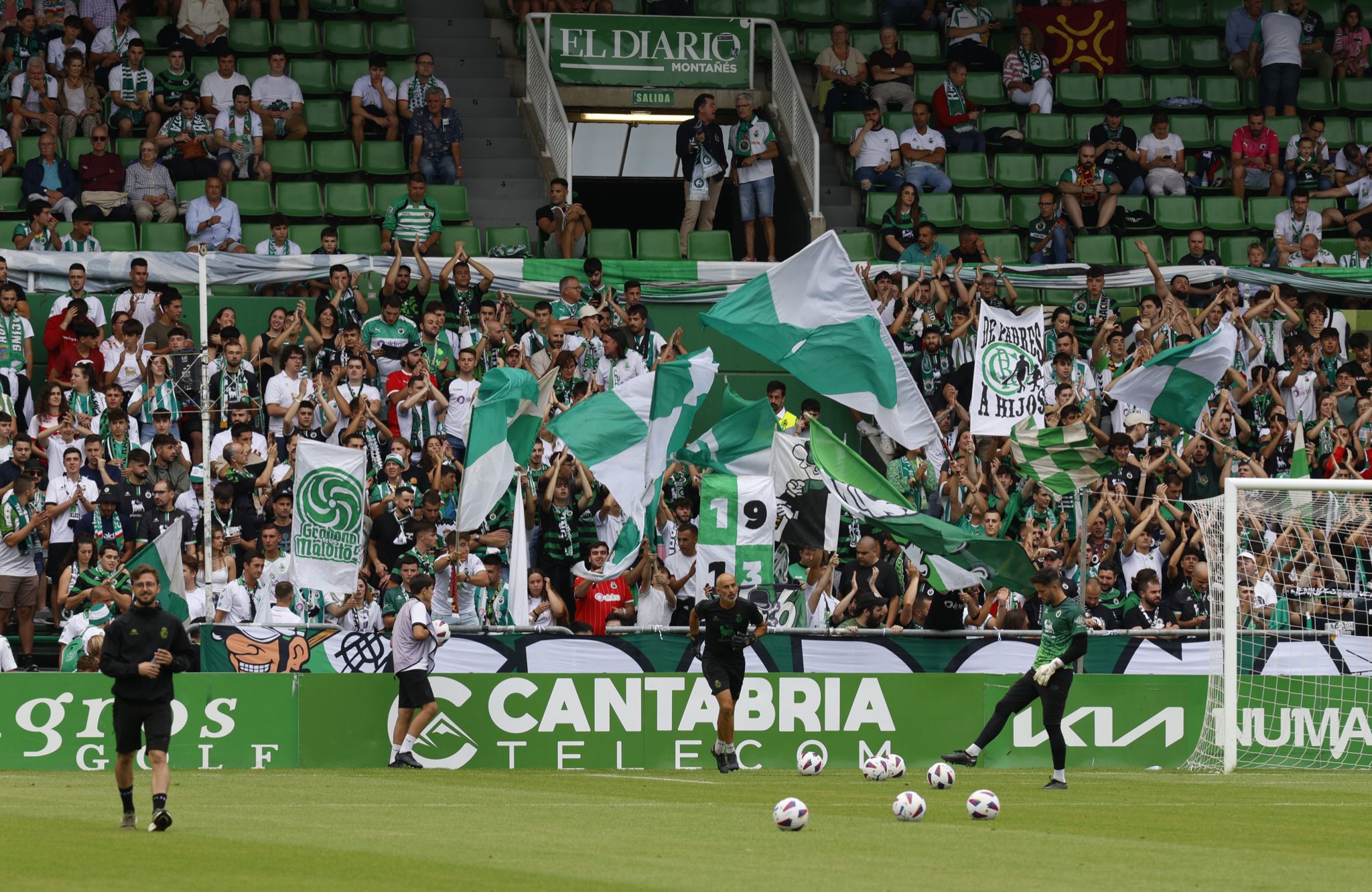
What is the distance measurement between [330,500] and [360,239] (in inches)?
276

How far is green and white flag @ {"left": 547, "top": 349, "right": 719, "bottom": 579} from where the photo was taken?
21.1 m

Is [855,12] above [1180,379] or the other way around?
above

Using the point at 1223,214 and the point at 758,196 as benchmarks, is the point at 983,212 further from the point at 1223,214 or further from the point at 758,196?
the point at 1223,214

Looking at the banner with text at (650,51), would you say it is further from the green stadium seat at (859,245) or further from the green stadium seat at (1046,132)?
the green stadium seat at (1046,132)

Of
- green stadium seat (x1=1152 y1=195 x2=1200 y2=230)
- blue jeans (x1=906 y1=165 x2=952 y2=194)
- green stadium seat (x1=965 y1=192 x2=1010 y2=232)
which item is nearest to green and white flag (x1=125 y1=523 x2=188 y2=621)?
blue jeans (x1=906 y1=165 x2=952 y2=194)

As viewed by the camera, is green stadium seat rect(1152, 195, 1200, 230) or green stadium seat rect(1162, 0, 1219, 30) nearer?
green stadium seat rect(1152, 195, 1200, 230)

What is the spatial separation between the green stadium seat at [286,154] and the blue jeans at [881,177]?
7757 mm

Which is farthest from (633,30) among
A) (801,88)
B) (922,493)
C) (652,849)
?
(652,849)

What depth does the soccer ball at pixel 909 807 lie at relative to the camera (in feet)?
46.5

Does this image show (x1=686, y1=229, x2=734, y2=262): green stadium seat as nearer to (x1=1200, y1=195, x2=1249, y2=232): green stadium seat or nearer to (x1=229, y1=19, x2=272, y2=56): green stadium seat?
(x1=229, y1=19, x2=272, y2=56): green stadium seat

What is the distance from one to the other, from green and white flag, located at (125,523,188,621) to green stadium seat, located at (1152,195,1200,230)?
1571cm

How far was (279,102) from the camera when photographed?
89.0 ft

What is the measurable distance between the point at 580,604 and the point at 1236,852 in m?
10.4

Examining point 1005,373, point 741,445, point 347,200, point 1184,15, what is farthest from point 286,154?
point 1184,15
